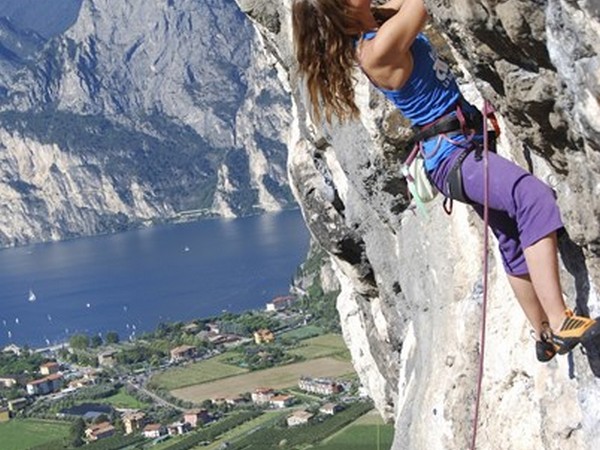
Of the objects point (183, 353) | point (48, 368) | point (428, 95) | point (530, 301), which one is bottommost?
point (183, 353)

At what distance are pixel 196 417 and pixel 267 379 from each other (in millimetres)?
7302

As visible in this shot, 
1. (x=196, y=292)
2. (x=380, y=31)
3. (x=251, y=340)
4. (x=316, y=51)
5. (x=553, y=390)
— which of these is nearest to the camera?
(x=380, y=31)

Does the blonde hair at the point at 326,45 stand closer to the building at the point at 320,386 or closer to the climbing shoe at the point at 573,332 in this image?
the climbing shoe at the point at 573,332

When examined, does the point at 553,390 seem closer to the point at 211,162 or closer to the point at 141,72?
the point at 211,162

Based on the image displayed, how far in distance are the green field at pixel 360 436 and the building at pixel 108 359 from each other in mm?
20697

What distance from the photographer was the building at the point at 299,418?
34.8 m

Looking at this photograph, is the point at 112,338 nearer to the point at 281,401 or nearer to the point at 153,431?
the point at 281,401

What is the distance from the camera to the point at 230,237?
99000mm

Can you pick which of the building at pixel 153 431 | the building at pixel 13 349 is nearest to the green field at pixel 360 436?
the building at pixel 153 431

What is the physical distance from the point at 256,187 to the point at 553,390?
133 metres

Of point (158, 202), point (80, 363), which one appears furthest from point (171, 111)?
point (80, 363)

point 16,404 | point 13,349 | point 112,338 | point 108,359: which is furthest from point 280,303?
point 16,404

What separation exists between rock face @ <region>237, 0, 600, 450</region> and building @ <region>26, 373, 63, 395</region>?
134 ft

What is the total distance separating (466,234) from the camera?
4.98 m
